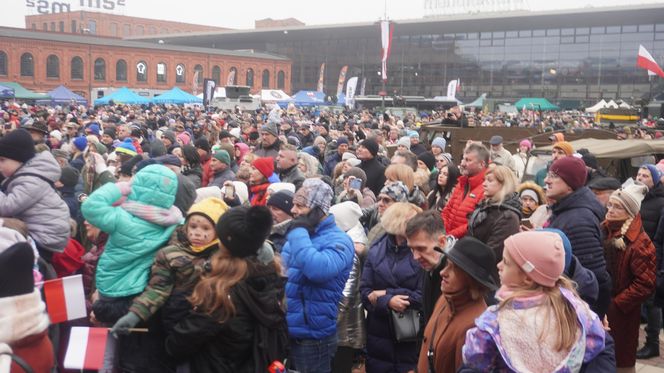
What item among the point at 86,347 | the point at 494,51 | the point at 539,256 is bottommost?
the point at 86,347

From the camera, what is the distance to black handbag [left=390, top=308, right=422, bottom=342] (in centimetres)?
447

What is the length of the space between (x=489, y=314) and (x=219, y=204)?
196cm

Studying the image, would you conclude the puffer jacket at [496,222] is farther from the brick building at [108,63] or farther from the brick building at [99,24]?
the brick building at [99,24]

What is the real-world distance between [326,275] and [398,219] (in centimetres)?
78

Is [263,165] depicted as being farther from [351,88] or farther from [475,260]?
[351,88]

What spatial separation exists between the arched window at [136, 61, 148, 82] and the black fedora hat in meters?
65.6

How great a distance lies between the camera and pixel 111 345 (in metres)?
3.91

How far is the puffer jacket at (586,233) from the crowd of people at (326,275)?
14 mm

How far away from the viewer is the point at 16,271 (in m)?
2.71

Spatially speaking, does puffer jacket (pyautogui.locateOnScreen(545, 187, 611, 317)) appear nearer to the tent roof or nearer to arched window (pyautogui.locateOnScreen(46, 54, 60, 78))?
the tent roof

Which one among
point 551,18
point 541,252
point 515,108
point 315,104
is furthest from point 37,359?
point 551,18

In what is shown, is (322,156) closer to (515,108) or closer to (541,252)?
(541,252)

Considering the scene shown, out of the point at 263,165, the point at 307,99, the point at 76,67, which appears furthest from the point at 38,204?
the point at 76,67

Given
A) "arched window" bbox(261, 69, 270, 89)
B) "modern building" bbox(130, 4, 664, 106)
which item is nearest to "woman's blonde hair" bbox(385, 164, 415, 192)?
"modern building" bbox(130, 4, 664, 106)
